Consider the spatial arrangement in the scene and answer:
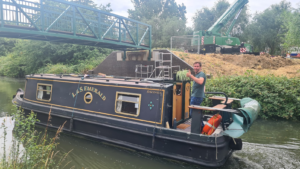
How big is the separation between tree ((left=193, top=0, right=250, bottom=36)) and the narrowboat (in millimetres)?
33751

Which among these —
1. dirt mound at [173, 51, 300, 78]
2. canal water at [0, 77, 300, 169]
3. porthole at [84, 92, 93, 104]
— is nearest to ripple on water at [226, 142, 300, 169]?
canal water at [0, 77, 300, 169]

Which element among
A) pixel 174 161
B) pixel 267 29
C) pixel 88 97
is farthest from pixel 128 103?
pixel 267 29

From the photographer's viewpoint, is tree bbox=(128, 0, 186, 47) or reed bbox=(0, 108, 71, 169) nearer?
reed bbox=(0, 108, 71, 169)

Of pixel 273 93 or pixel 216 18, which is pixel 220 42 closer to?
pixel 273 93

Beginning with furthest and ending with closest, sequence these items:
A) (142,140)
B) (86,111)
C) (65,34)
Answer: (65,34)
(86,111)
(142,140)

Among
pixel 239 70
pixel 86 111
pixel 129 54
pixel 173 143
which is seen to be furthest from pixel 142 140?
pixel 129 54

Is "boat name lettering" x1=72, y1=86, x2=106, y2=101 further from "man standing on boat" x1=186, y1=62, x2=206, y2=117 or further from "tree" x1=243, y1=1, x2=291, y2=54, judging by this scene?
"tree" x1=243, y1=1, x2=291, y2=54

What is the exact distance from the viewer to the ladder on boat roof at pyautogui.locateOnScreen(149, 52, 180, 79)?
1297 centimetres

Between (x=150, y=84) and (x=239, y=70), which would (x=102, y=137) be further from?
(x=239, y=70)

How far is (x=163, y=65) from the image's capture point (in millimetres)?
13680

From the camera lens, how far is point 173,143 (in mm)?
4875

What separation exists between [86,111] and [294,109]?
742 centimetres

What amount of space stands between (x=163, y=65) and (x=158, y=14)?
104 ft

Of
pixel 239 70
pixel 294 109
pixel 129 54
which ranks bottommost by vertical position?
pixel 294 109
